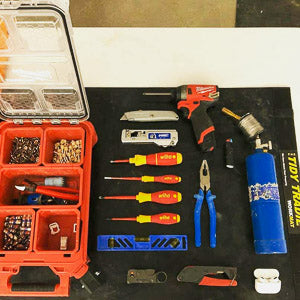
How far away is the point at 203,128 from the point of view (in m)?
1.88

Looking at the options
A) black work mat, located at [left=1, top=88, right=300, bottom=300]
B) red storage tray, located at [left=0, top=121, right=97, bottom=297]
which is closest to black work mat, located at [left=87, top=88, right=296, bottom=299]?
black work mat, located at [left=1, top=88, right=300, bottom=300]

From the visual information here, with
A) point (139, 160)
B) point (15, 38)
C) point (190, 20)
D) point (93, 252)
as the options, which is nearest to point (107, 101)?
point (139, 160)

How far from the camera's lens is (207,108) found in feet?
6.42

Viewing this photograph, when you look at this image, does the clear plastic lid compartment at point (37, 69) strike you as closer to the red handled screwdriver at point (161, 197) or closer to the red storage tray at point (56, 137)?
the red storage tray at point (56, 137)

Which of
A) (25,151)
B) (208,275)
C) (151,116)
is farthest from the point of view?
(151,116)

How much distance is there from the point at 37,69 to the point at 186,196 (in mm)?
940

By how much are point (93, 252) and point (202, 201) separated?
592 millimetres

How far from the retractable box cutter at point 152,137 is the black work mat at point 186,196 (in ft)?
0.14

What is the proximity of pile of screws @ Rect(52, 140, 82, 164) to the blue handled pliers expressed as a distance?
630mm

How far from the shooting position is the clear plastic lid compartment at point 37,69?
139 centimetres

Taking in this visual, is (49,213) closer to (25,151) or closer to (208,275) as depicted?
(25,151)

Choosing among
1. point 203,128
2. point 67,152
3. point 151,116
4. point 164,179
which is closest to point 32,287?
point 67,152

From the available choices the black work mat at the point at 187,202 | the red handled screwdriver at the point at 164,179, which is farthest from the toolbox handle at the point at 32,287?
the red handled screwdriver at the point at 164,179

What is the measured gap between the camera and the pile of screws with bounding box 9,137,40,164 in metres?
1.82
